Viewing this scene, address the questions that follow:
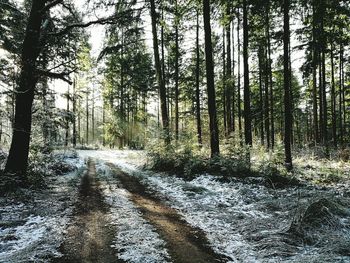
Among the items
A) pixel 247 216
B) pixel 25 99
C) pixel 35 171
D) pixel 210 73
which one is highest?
pixel 210 73

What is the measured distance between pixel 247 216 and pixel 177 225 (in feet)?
5.98

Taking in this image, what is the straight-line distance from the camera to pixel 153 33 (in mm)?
20094

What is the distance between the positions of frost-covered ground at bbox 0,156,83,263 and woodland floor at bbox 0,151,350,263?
20 millimetres

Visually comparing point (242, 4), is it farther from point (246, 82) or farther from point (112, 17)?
point (112, 17)

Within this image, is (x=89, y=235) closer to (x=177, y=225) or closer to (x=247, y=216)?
(x=177, y=225)

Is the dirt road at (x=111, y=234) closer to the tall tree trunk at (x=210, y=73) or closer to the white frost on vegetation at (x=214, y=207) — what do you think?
the white frost on vegetation at (x=214, y=207)

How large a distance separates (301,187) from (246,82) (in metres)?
7.56

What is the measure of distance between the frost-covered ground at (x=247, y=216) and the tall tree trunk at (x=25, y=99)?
473 cm

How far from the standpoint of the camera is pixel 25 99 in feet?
39.4

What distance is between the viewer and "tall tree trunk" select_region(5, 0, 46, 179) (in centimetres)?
1173

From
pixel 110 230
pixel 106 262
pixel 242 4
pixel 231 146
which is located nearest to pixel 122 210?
pixel 110 230

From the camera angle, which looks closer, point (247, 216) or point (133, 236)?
point (133, 236)

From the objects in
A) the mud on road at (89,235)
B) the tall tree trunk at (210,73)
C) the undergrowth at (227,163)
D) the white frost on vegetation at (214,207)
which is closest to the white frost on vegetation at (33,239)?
the mud on road at (89,235)

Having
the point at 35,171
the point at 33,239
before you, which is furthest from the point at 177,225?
the point at 35,171
